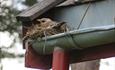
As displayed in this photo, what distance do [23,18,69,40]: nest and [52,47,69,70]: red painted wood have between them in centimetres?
17

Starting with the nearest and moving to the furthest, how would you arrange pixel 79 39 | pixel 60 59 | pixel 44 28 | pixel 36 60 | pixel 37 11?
pixel 79 39, pixel 60 59, pixel 44 28, pixel 37 11, pixel 36 60

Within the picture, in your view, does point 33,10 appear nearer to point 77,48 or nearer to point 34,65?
point 34,65

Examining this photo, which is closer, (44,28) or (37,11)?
(44,28)

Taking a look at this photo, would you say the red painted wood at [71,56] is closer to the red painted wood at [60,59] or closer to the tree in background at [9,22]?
the red painted wood at [60,59]

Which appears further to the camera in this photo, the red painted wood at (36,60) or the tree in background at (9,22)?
the tree in background at (9,22)

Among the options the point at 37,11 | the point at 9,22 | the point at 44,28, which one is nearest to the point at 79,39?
the point at 44,28

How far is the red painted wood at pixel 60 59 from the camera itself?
3.74 metres

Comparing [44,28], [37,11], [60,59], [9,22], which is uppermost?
[9,22]

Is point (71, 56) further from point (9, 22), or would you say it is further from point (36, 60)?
point (9, 22)

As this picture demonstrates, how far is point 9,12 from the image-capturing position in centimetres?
1016

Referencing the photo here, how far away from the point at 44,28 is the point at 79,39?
1.77 ft

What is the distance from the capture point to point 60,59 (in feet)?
12.3

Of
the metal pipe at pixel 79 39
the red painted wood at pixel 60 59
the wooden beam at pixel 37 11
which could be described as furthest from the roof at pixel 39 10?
the red painted wood at pixel 60 59

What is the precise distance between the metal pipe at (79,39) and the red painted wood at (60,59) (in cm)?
5
